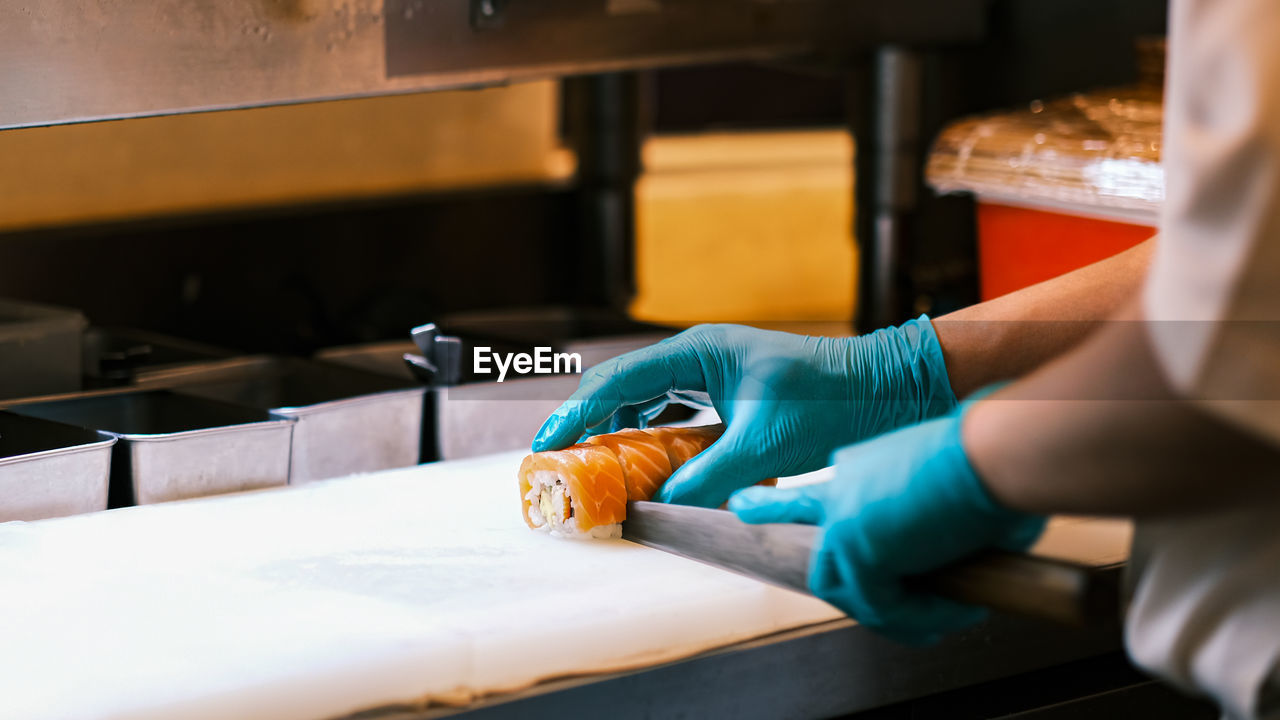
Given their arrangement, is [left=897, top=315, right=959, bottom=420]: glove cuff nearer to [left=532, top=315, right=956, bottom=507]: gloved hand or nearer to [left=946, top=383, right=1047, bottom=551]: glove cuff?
[left=532, top=315, right=956, bottom=507]: gloved hand

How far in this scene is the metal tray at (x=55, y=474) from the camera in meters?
1.60

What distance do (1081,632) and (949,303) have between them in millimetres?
1056

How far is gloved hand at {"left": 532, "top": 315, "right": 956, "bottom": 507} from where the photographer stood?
153cm

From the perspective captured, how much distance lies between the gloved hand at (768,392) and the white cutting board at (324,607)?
13cm

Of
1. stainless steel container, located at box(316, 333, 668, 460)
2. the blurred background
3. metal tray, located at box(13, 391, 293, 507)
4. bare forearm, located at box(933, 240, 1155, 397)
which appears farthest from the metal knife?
the blurred background

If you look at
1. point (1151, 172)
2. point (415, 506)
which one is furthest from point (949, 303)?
point (415, 506)

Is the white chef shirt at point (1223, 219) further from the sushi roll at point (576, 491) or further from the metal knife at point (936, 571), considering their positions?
the sushi roll at point (576, 491)

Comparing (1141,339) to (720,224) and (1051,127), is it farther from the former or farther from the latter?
(720,224)

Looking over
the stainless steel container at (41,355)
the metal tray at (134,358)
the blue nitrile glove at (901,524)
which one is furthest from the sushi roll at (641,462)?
the stainless steel container at (41,355)

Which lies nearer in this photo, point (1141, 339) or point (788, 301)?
point (1141, 339)

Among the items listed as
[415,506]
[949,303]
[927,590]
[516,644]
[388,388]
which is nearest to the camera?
[927,590]

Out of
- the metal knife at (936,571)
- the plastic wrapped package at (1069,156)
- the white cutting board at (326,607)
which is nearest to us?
the metal knife at (936,571)

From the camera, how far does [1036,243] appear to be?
2299mm

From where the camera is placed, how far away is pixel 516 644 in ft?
4.27
